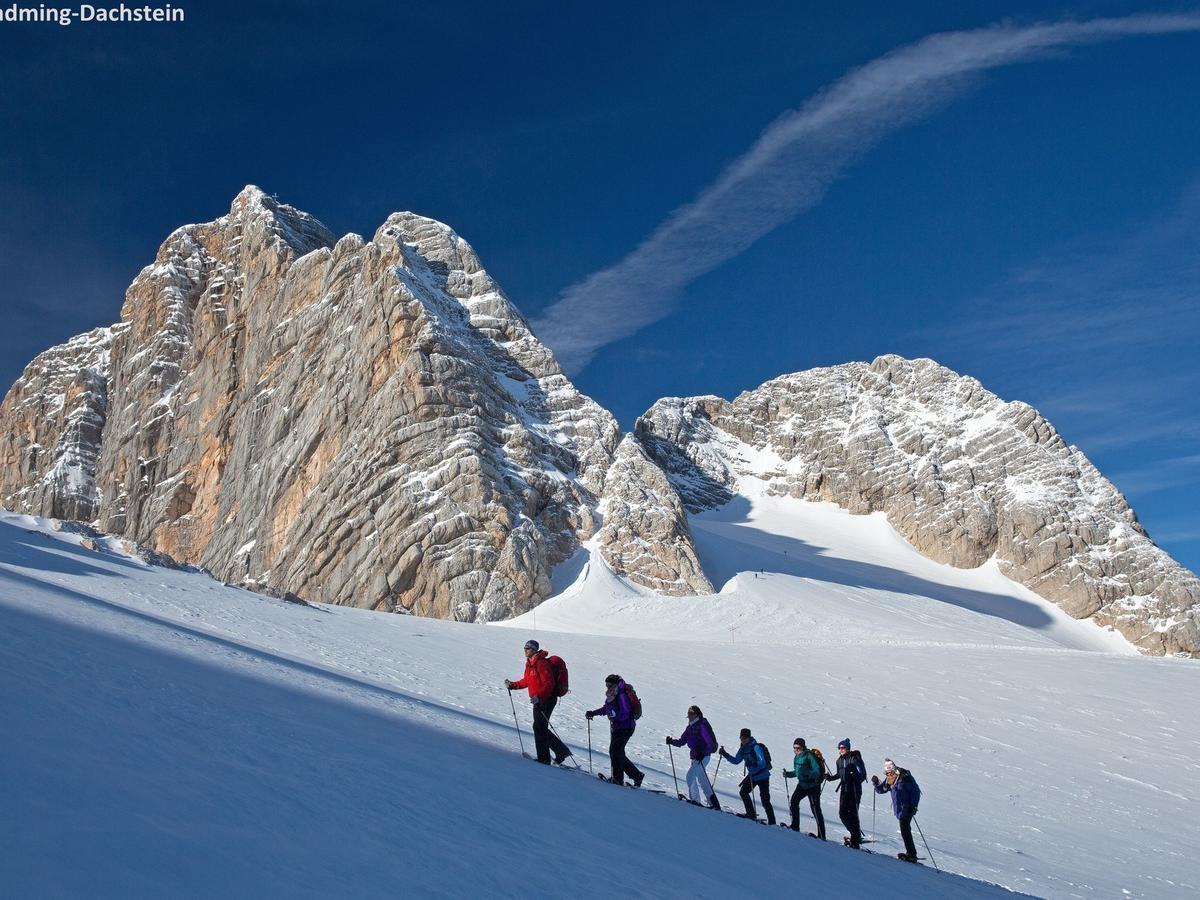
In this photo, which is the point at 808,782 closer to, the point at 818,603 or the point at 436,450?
the point at 818,603

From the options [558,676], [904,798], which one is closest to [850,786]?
[904,798]

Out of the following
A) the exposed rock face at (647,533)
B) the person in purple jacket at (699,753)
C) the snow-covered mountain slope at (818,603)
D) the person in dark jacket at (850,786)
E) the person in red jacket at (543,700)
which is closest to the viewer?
the person in red jacket at (543,700)

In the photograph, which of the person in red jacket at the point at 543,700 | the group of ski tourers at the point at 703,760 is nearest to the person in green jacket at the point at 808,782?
the group of ski tourers at the point at 703,760

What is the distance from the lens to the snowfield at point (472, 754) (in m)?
4.57

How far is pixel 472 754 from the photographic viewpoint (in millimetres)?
10273

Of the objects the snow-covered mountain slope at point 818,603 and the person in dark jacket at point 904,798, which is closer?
the person in dark jacket at point 904,798

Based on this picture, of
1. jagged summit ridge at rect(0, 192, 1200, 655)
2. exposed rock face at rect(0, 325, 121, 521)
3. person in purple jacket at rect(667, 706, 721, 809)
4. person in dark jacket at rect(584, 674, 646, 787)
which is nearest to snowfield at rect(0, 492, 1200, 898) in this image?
person in dark jacket at rect(584, 674, 646, 787)

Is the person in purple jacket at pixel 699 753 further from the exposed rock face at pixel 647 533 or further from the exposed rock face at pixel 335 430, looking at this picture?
the exposed rock face at pixel 647 533

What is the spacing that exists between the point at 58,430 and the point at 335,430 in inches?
2284

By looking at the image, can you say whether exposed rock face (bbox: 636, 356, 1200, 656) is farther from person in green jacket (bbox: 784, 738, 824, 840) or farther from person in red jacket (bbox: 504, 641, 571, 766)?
person in red jacket (bbox: 504, 641, 571, 766)

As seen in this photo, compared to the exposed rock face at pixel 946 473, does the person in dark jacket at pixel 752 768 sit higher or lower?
lower

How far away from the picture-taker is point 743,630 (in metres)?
43.6

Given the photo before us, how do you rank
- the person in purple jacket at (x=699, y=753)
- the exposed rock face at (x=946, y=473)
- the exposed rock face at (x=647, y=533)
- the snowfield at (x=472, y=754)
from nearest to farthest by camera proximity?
the snowfield at (x=472, y=754), the person in purple jacket at (x=699, y=753), the exposed rock face at (x=647, y=533), the exposed rock face at (x=946, y=473)

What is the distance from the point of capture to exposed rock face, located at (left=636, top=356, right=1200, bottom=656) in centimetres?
8138
